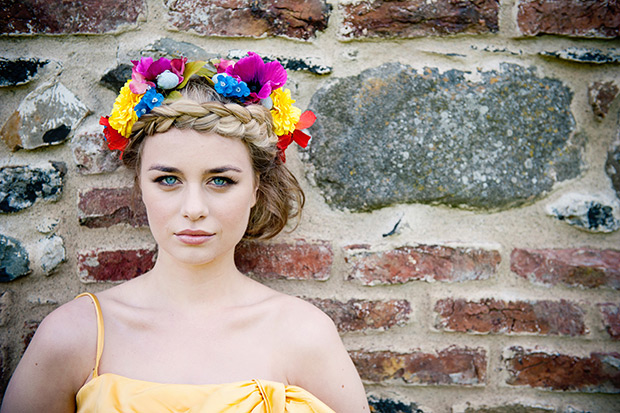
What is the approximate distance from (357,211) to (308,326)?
38cm

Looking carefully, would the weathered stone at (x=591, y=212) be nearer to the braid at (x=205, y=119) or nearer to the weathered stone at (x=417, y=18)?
the weathered stone at (x=417, y=18)

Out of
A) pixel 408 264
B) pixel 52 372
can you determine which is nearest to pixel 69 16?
pixel 52 372

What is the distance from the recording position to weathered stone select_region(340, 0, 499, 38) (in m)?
1.37

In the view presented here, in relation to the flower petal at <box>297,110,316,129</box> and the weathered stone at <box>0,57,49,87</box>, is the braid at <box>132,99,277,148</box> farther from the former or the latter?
the weathered stone at <box>0,57,49,87</box>

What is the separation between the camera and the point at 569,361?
1.41 metres

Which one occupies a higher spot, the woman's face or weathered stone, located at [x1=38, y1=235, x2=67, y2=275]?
the woman's face

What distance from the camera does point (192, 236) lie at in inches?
44.5

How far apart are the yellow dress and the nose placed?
1.26 feet

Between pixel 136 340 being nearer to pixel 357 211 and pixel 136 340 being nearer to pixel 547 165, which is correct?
pixel 357 211

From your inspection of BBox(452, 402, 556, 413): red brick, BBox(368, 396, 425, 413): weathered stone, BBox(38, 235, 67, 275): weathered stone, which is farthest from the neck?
BBox(452, 402, 556, 413): red brick

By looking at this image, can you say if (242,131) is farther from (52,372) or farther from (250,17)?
(52,372)

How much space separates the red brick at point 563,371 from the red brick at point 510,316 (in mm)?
72

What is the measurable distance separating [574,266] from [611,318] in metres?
0.18

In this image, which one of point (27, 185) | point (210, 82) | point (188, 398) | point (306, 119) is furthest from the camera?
point (27, 185)
